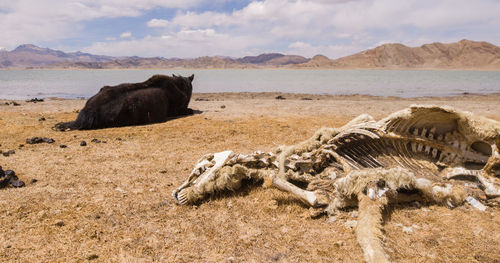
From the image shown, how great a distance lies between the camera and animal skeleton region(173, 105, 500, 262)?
4.02 meters

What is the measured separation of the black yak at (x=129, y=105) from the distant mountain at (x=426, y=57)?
153 meters

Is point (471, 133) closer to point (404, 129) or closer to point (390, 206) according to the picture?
point (404, 129)

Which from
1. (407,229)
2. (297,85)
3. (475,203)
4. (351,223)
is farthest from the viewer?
(297,85)

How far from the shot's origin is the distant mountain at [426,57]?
14738 centimetres

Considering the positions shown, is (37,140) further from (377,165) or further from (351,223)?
(377,165)

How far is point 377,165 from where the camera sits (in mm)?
4629

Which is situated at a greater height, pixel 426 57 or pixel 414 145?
pixel 426 57

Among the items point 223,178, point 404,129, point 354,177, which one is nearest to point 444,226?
point 354,177

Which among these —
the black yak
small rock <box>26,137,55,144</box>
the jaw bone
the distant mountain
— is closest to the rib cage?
the jaw bone

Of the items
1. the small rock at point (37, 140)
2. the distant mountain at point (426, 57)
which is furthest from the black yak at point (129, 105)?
the distant mountain at point (426, 57)

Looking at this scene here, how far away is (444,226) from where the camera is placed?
3711 mm

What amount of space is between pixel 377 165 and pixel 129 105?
29.7 feet

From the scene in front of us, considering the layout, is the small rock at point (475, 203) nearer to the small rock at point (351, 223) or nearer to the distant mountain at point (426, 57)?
the small rock at point (351, 223)

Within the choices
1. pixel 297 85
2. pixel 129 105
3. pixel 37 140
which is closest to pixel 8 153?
pixel 37 140
